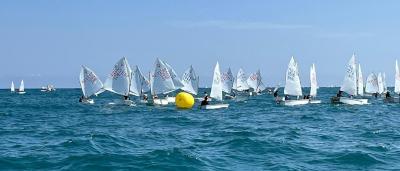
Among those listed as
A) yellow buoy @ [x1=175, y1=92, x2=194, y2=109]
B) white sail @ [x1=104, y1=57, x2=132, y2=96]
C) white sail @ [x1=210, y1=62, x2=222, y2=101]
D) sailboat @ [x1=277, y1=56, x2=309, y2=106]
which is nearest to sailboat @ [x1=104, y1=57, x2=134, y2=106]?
white sail @ [x1=104, y1=57, x2=132, y2=96]

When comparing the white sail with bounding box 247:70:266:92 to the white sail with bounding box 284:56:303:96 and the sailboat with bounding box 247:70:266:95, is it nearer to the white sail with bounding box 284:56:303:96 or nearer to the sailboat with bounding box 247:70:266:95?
the sailboat with bounding box 247:70:266:95

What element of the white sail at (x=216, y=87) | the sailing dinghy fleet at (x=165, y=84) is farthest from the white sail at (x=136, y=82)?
Result: the white sail at (x=216, y=87)

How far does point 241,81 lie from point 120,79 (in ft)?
177

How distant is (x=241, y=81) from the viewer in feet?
395

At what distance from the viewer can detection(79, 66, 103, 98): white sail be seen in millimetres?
73938

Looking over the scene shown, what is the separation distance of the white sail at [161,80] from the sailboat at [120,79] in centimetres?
318

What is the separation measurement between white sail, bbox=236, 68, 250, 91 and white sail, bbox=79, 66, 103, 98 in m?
49.5

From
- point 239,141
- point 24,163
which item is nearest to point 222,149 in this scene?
point 239,141

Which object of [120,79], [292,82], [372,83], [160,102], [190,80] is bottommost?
[160,102]

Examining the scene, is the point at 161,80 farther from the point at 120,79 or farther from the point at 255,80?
the point at 255,80

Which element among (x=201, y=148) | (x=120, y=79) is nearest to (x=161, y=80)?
(x=120, y=79)

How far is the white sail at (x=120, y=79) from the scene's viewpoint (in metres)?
69.9

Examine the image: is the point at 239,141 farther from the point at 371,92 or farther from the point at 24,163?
the point at 371,92

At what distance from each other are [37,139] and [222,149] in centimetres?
1052
